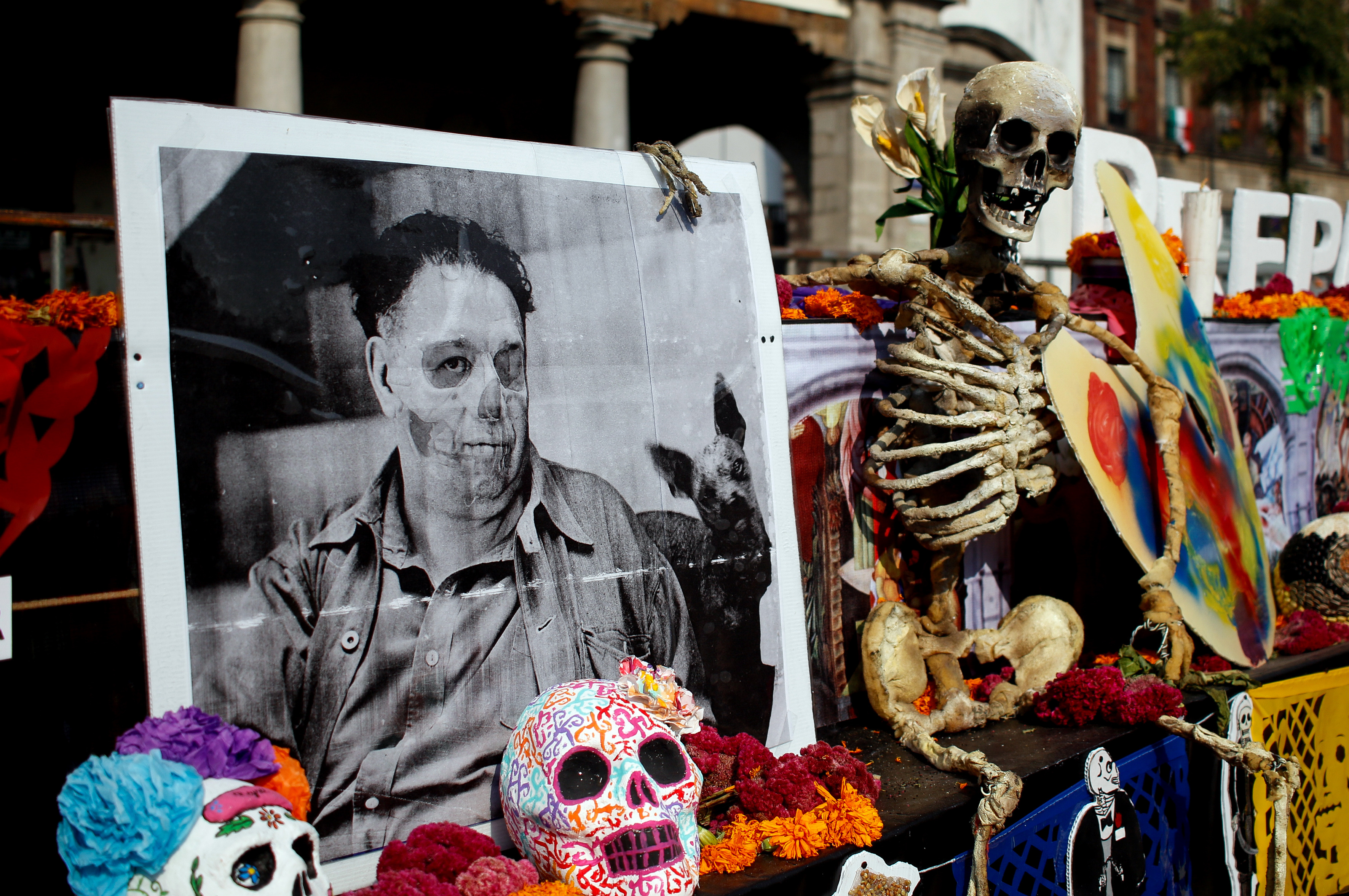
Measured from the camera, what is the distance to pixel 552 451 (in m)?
2.70

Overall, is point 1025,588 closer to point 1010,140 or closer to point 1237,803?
point 1237,803

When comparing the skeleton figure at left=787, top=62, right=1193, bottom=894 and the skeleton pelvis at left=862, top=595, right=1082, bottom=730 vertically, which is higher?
the skeleton figure at left=787, top=62, right=1193, bottom=894

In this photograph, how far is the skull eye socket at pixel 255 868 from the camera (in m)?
1.86

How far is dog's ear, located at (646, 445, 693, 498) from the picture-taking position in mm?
2883

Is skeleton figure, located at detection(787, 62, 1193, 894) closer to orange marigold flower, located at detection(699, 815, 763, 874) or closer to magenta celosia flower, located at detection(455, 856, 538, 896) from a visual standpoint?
orange marigold flower, located at detection(699, 815, 763, 874)

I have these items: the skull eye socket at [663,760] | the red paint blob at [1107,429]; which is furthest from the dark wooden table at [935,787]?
the red paint blob at [1107,429]

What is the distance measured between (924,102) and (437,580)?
9.15 ft

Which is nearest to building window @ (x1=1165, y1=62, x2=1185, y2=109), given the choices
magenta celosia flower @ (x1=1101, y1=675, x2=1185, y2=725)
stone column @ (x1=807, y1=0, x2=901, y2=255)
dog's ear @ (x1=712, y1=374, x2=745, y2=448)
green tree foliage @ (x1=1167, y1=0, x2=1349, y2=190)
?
green tree foliage @ (x1=1167, y1=0, x2=1349, y2=190)

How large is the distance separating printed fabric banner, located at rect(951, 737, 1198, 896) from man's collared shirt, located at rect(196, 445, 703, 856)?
125cm

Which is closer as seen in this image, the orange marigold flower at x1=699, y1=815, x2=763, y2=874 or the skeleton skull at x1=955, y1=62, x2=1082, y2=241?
the orange marigold flower at x1=699, y1=815, x2=763, y2=874

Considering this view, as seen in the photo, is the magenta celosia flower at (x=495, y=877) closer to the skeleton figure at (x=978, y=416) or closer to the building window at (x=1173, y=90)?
the skeleton figure at (x=978, y=416)

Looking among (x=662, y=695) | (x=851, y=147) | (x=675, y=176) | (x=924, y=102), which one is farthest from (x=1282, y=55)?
(x=662, y=695)

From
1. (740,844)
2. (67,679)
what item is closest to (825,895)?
(740,844)

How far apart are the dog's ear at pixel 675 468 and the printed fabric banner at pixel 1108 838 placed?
124 centimetres
